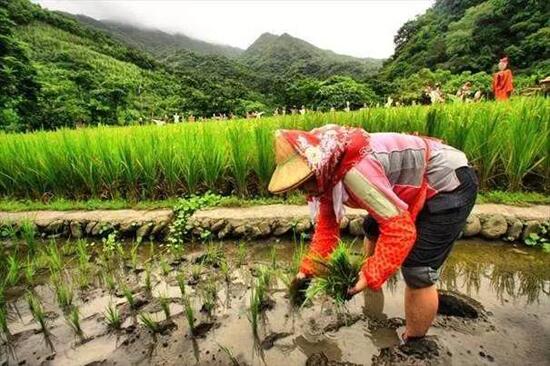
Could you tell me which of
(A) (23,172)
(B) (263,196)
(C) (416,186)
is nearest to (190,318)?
(C) (416,186)

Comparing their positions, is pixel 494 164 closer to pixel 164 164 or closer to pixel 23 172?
pixel 164 164

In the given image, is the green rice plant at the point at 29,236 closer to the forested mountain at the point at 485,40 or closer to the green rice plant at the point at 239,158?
the green rice plant at the point at 239,158

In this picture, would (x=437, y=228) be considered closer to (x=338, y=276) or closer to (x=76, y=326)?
(x=338, y=276)

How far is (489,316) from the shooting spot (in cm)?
228

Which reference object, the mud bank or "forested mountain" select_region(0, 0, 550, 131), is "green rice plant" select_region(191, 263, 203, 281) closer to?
the mud bank

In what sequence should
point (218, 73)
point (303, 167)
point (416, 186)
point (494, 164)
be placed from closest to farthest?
point (303, 167) < point (416, 186) < point (494, 164) < point (218, 73)

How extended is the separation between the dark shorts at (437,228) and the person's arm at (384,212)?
0.85ft

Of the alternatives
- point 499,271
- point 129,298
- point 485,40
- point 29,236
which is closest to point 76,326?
point 129,298

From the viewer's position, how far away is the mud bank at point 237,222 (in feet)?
10.8

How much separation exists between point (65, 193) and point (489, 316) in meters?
4.49

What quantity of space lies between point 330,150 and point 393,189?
1.29 ft

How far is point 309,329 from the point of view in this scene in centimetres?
226

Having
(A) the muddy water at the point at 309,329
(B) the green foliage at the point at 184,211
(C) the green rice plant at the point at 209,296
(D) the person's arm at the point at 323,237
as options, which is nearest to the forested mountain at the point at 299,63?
(B) the green foliage at the point at 184,211

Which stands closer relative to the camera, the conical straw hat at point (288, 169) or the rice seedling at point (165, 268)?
the conical straw hat at point (288, 169)
